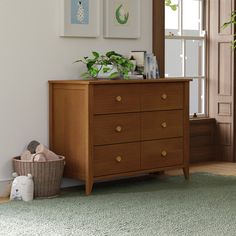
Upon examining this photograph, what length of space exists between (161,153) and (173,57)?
4.80 ft

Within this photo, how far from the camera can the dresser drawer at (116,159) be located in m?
5.07

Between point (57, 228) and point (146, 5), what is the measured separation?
8.61ft

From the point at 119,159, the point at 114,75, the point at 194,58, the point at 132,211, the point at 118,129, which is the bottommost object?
the point at 132,211

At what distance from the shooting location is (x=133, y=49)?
19.2 feet

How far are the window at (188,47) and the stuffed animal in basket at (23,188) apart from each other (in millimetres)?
2327

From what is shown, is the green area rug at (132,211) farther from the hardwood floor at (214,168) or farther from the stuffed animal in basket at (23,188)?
the hardwood floor at (214,168)

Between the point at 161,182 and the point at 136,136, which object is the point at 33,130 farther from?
the point at 161,182

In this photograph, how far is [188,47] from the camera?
679 centimetres

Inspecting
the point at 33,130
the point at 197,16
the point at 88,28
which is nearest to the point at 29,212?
the point at 33,130

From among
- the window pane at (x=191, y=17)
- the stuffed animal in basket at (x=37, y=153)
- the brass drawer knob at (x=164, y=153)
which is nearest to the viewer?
the stuffed animal in basket at (x=37, y=153)

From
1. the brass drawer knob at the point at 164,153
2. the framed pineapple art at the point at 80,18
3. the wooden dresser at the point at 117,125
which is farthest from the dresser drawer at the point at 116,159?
the framed pineapple art at the point at 80,18

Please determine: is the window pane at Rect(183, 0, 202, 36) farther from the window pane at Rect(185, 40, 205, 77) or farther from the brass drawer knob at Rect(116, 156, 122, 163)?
the brass drawer knob at Rect(116, 156, 122, 163)

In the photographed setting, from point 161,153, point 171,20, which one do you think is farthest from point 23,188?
point 171,20

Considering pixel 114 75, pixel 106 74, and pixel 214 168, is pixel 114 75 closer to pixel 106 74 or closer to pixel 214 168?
pixel 106 74
